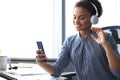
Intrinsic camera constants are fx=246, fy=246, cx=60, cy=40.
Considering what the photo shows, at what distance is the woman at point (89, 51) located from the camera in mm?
1405

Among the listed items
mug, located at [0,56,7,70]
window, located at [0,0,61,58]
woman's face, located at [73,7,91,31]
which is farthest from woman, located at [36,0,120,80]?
window, located at [0,0,61,58]

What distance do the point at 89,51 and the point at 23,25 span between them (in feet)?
4.74

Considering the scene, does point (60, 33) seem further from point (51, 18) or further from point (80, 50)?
point (80, 50)

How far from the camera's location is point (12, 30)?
2770 mm

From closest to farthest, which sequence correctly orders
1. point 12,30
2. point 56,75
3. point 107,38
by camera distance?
point 107,38 < point 56,75 < point 12,30

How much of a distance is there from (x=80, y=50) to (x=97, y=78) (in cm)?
20

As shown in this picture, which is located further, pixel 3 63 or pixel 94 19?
pixel 3 63

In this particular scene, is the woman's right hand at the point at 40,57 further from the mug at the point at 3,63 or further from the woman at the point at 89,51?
the mug at the point at 3,63

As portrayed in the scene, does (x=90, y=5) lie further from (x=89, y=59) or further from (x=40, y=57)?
(x=40, y=57)

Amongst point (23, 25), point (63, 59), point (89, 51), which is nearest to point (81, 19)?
point (89, 51)

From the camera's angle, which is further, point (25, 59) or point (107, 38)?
point (25, 59)

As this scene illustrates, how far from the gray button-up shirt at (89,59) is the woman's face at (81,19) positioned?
0.26 ft

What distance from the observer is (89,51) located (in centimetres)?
147

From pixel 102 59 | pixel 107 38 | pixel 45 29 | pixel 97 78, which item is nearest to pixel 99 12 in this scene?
pixel 107 38
